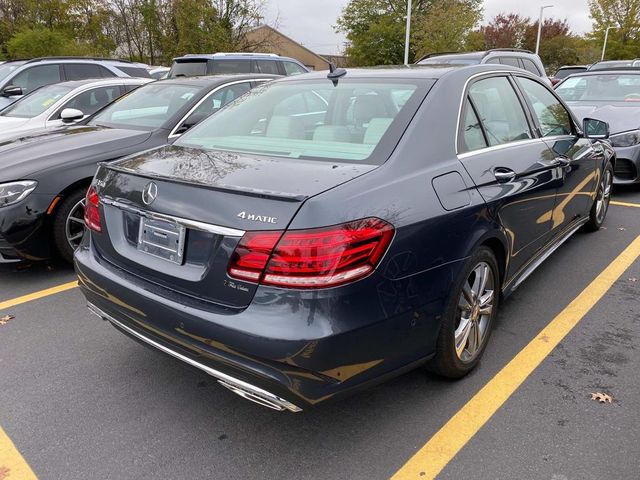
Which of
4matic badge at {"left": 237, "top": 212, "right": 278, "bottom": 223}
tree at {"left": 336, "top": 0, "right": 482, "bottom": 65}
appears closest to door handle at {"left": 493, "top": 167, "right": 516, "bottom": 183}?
4matic badge at {"left": 237, "top": 212, "right": 278, "bottom": 223}

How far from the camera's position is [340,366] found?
2025 mm

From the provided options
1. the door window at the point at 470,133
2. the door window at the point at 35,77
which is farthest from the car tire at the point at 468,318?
the door window at the point at 35,77

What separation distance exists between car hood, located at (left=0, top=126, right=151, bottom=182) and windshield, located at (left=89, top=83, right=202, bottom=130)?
274 mm

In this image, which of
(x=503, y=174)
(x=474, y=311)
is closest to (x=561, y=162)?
(x=503, y=174)

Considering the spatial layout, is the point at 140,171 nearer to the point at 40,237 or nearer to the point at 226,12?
the point at 40,237

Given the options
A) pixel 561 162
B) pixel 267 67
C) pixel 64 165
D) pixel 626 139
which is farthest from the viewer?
pixel 267 67

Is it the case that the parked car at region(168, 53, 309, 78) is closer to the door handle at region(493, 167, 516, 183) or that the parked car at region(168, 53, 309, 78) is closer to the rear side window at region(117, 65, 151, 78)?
the rear side window at region(117, 65, 151, 78)

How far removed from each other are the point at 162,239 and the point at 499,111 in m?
2.15

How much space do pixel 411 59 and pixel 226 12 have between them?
18148mm

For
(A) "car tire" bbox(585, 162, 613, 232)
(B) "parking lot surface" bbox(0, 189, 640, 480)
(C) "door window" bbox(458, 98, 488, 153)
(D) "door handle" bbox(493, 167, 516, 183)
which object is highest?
(C) "door window" bbox(458, 98, 488, 153)

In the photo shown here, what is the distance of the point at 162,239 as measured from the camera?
229 cm

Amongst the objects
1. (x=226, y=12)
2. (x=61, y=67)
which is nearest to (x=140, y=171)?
(x=61, y=67)

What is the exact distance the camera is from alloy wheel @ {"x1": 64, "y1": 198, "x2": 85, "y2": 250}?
4.28m

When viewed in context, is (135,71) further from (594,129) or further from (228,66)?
(594,129)
